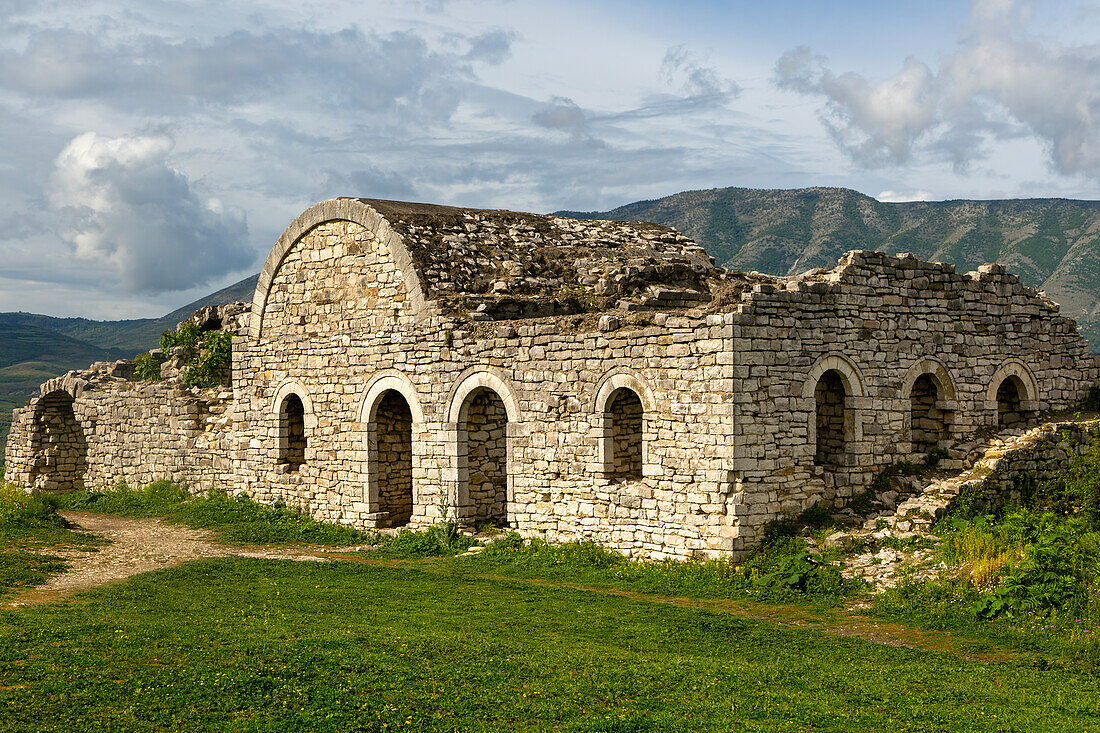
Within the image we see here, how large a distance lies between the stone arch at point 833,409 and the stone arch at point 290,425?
10634 millimetres

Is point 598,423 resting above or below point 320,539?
above

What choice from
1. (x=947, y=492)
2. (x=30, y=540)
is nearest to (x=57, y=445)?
(x=30, y=540)

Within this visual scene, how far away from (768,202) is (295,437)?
277 ft

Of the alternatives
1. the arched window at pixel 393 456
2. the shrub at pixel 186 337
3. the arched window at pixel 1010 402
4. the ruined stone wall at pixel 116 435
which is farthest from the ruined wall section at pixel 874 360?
the shrub at pixel 186 337

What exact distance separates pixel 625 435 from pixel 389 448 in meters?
5.71

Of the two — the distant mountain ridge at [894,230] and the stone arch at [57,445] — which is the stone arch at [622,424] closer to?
the stone arch at [57,445]

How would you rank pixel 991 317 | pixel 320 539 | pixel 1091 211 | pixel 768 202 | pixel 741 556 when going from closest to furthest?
1. pixel 741 556
2. pixel 991 317
3. pixel 320 539
4. pixel 1091 211
5. pixel 768 202

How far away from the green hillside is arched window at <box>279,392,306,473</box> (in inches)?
2343

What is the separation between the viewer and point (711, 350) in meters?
13.4

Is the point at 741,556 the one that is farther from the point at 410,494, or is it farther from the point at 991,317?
the point at 410,494

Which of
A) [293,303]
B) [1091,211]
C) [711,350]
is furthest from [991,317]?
[1091,211]

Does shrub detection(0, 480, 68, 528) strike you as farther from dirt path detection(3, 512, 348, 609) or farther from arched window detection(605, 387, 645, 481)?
arched window detection(605, 387, 645, 481)

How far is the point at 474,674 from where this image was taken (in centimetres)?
838

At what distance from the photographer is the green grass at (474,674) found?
24.0 feet
